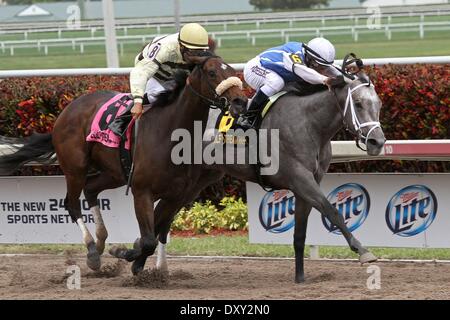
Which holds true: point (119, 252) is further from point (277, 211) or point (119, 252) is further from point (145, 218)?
point (277, 211)

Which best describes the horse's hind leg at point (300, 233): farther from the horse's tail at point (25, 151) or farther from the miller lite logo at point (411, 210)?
the horse's tail at point (25, 151)

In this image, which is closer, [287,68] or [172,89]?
[172,89]

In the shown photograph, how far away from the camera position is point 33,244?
9438 millimetres

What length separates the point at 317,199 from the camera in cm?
682

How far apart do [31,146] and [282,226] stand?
225cm

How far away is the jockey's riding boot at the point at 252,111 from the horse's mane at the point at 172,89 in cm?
52

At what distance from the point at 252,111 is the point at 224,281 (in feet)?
4.30

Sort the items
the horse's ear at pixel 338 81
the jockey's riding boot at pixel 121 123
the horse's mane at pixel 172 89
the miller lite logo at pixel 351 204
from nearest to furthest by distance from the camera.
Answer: the horse's ear at pixel 338 81
the horse's mane at pixel 172 89
the jockey's riding boot at pixel 121 123
the miller lite logo at pixel 351 204

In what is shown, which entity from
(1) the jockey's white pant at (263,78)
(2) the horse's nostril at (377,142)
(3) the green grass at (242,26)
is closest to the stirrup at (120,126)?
(1) the jockey's white pant at (263,78)

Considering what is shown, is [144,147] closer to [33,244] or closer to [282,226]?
[282,226]

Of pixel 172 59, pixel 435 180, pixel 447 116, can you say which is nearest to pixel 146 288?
pixel 172 59

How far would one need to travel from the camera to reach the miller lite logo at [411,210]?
317 inches

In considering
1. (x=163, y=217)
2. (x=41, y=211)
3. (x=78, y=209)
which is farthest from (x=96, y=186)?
(x=41, y=211)

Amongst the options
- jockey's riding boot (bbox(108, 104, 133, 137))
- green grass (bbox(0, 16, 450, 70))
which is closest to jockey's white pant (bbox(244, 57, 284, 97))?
jockey's riding boot (bbox(108, 104, 133, 137))
